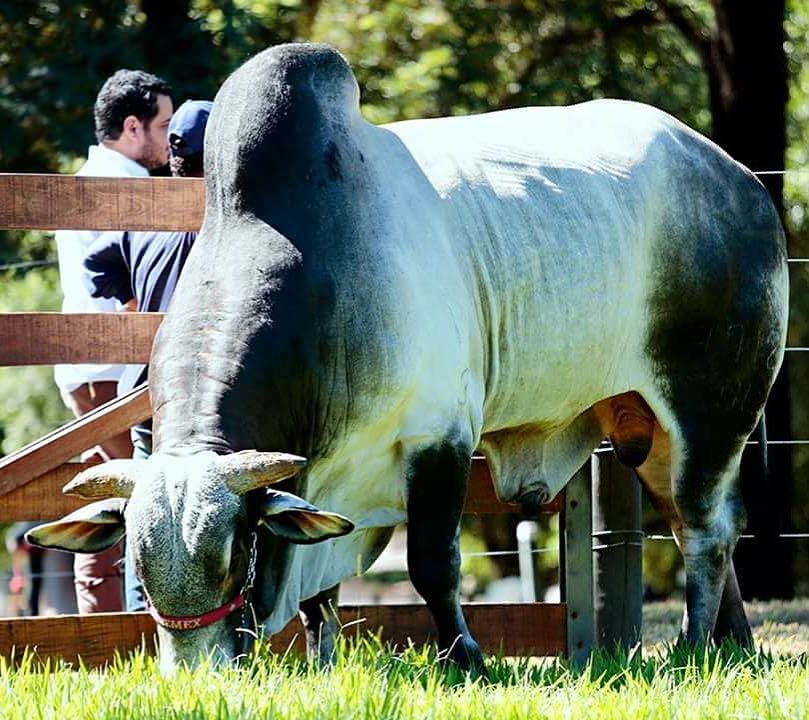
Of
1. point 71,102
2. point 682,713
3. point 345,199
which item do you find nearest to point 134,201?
point 345,199

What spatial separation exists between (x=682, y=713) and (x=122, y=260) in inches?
136

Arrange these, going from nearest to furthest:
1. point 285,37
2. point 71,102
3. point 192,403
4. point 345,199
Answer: point 192,403
point 345,199
point 71,102
point 285,37

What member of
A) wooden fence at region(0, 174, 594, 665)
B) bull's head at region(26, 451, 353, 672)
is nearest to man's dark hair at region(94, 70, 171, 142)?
wooden fence at region(0, 174, 594, 665)

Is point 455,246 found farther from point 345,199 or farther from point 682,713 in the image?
point 682,713

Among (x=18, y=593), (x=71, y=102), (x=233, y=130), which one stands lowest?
(x=18, y=593)

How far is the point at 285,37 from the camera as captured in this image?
1493cm

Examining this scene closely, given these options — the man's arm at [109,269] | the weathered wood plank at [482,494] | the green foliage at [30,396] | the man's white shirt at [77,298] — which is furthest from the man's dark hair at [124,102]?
the green foliage at [30,396]

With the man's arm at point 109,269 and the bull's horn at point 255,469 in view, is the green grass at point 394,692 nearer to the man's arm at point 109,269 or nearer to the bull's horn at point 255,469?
the bull's horn at point 255,469

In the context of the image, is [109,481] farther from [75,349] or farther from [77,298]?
[77,298]

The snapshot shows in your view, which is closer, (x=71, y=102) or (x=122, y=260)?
(x=122, y=260)

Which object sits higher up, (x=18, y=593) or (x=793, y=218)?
(x=793, y=218)

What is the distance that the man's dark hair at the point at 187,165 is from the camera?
696 cm

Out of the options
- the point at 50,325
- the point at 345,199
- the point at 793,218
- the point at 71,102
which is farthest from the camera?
the point at 793,218

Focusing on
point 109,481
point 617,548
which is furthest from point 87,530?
point 617,548
